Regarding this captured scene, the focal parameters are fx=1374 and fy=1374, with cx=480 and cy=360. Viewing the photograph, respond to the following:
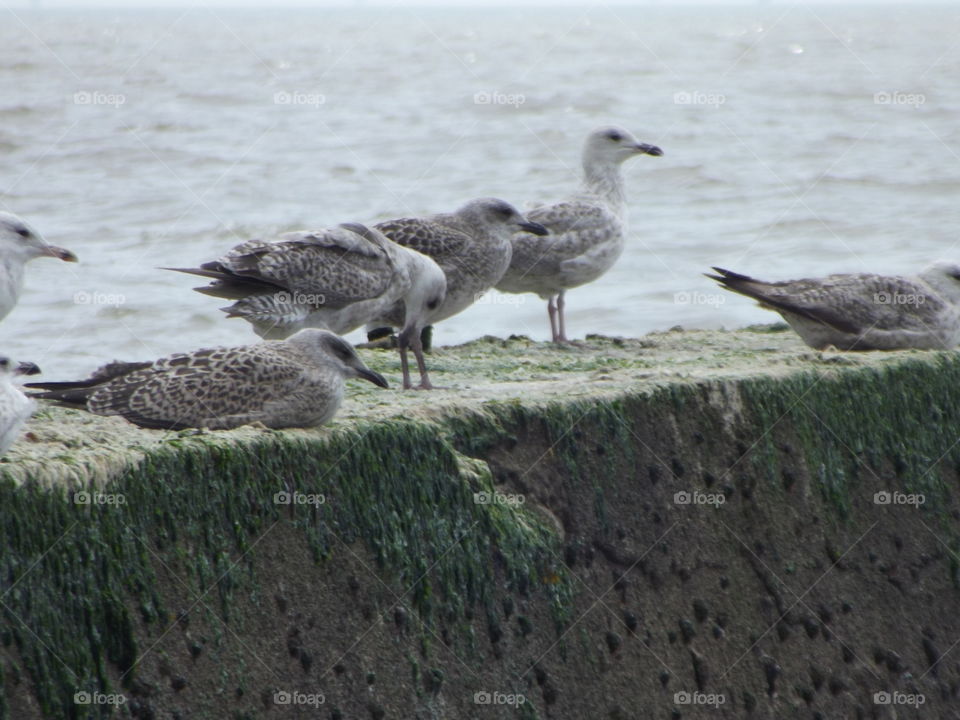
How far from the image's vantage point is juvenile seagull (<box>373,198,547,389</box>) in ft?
21.6

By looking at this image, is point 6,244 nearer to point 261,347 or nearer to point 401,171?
point 261,347

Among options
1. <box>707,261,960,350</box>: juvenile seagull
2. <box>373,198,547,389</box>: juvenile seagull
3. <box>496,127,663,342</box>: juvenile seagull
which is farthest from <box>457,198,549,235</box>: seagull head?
<box>707,261,960,350</box>: juvenile seagull

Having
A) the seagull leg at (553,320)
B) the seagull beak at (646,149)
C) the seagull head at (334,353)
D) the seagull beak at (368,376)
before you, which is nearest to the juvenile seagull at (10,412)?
the seagull head at (334,353)

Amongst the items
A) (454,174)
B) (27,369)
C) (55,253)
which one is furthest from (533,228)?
(454,174)

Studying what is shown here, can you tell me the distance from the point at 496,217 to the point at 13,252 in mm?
2539

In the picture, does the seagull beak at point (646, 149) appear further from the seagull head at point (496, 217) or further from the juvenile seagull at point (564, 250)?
the seagull head at point (496, 217)

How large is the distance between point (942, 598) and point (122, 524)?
2964 mm

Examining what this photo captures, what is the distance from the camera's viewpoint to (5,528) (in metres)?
3.24

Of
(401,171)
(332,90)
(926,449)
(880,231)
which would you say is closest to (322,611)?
(926,449)

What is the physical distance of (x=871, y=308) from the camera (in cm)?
609

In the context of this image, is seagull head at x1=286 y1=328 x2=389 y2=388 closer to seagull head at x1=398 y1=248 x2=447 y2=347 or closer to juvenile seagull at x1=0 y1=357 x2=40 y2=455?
juvenile seagull at x1=0 y1=357 x2=40 y2=455

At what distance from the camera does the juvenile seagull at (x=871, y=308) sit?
5.98 meters

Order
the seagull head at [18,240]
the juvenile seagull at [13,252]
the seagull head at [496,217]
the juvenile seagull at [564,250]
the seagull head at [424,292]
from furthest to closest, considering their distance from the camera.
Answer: the juvenile seagull at [564,250]
the seagull head at [496,217]
the seagull head at [424,292]
the seagull head at [18,240]
the juvenile seagull at [13,252]

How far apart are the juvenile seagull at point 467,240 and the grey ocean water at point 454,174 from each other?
123 inches
